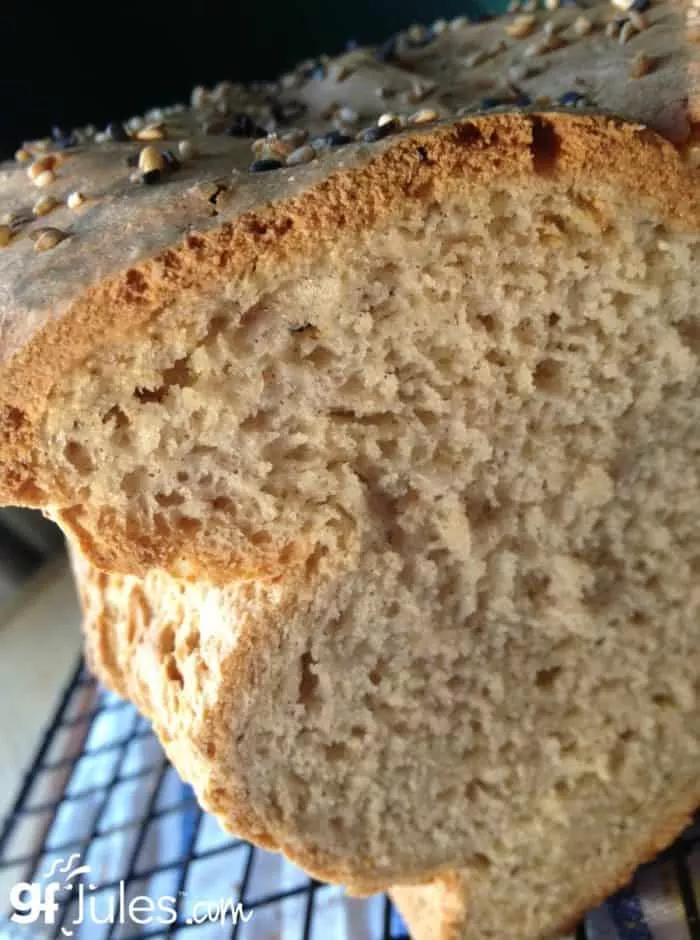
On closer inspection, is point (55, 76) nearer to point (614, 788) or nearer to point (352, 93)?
point (352, 93)

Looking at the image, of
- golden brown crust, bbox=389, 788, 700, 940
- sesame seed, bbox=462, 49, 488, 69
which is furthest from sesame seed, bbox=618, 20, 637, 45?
golden brown crust, bbox=389, 788, 700, 940

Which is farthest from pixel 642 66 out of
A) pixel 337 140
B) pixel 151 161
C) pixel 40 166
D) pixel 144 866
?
pixel 144 866

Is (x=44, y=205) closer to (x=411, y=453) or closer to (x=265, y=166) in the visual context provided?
(x=265, y=166)

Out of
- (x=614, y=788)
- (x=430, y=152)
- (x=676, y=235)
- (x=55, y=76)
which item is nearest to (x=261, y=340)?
(x=430, y=152)

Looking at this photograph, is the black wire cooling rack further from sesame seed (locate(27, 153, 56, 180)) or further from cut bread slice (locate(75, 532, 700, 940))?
sesame seed (locate(27, 153, 56, 180))

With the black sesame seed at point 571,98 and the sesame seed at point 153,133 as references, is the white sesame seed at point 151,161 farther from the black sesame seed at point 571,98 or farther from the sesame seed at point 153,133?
the black sesame seed at point 571,98
